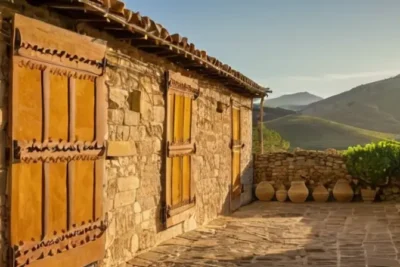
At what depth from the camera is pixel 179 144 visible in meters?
7.31

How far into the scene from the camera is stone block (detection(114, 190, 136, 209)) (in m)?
5.55

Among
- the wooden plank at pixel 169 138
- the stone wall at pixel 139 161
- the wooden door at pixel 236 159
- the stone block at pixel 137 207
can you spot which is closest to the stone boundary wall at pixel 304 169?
the wooden door at pixel 236 159

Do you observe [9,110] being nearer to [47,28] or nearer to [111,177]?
[47,28]

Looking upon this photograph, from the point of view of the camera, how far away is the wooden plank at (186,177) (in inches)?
296

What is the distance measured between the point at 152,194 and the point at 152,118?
0.95 m

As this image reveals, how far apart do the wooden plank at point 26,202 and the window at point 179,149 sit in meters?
2.90

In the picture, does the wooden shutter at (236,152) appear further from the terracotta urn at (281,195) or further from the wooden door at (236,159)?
the terracotta urn at (281,195)

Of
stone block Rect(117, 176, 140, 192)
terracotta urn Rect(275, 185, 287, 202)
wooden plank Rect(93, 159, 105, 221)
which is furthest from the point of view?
terracotta urn Rect(275, 185, 287, 202)

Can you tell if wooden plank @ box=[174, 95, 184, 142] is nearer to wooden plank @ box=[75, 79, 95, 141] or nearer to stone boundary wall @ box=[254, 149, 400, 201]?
wooden plank @ box=[75, 79, 95, 141]

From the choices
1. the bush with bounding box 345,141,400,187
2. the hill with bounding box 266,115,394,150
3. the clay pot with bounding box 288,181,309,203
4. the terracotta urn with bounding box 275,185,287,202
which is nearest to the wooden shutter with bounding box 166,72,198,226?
the clay pot with bounding box 288,181,309,203

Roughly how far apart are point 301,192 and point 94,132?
8.54 metres

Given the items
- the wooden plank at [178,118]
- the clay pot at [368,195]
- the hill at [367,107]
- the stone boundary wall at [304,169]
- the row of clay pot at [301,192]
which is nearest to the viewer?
the wooden plank at [178,118]

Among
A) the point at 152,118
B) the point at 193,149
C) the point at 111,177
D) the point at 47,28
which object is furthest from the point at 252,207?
the point at 47,28

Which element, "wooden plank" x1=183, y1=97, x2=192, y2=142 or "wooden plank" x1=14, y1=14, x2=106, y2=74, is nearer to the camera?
"wooden plank" x1=14, y1=14, x2=106, y2=74
